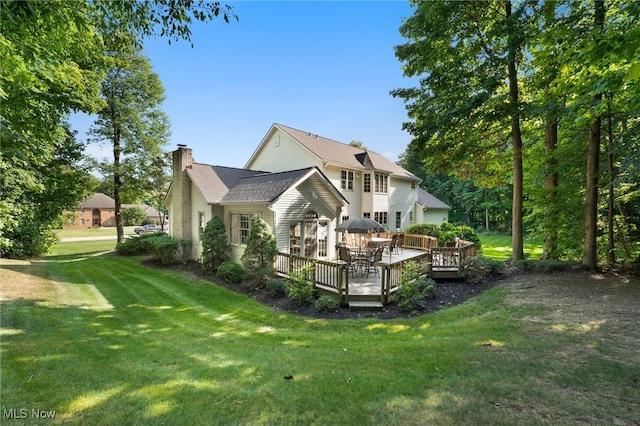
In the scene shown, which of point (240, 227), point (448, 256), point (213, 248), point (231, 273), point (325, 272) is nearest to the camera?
point (325, 272)

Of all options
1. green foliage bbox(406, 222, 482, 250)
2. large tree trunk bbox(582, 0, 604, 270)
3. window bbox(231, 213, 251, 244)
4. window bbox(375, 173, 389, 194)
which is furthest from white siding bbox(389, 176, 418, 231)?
window bbox(231, 213, 251, 244)

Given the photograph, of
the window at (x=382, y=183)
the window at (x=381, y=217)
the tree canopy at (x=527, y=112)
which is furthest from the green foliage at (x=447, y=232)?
the window at (x=382, y=183)

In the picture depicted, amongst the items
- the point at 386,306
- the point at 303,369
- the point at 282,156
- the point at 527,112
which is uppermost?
the point at 282,156

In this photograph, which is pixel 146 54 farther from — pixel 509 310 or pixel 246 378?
pixel 509 310

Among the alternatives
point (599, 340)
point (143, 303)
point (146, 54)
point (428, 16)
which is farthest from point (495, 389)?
point (146, 54)

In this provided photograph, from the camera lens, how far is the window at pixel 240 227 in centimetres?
1346

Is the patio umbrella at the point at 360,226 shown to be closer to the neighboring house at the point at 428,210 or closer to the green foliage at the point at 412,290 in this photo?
the green foliage at the point at 412,290

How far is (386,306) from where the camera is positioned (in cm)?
861

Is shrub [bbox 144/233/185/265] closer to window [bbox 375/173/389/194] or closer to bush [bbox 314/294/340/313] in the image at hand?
bush [bbox 314/294/340/313]

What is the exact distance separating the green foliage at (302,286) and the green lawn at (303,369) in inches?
40.4

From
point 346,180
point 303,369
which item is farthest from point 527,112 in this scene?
point 303,369

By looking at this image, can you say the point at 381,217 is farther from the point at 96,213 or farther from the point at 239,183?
the point at 96,213

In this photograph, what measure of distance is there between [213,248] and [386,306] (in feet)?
28.2

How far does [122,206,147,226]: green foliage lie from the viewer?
51909 mm
